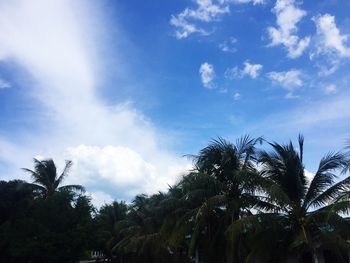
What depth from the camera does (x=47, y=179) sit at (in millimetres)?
36906

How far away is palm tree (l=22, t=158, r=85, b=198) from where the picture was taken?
36.7 metres

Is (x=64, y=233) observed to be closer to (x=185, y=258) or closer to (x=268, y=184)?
(x=185, y=258)

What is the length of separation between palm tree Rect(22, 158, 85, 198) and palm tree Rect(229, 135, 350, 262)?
22.7 m

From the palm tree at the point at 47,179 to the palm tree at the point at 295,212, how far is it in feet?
74.4

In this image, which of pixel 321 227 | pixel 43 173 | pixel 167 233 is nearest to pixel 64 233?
pixel 43 173

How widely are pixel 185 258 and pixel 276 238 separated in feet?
77.7

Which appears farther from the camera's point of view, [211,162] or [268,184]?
[211,162]

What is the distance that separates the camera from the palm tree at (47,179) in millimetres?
36656

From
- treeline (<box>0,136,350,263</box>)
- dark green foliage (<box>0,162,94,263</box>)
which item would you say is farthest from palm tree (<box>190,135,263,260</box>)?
dark green foliage (<box>0,162,94,263</box>)

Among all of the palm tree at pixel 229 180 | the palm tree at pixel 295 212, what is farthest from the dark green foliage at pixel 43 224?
the palm tree at pixel 295 212

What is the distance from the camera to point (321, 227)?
1625 centimetres

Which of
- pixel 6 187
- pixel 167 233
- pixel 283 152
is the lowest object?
pixel 167 233

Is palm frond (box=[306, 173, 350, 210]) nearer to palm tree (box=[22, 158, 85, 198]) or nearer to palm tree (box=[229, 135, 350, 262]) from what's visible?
palm tree (box=[229, 135, 350, 262])

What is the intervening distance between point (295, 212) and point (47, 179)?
84.0ft
